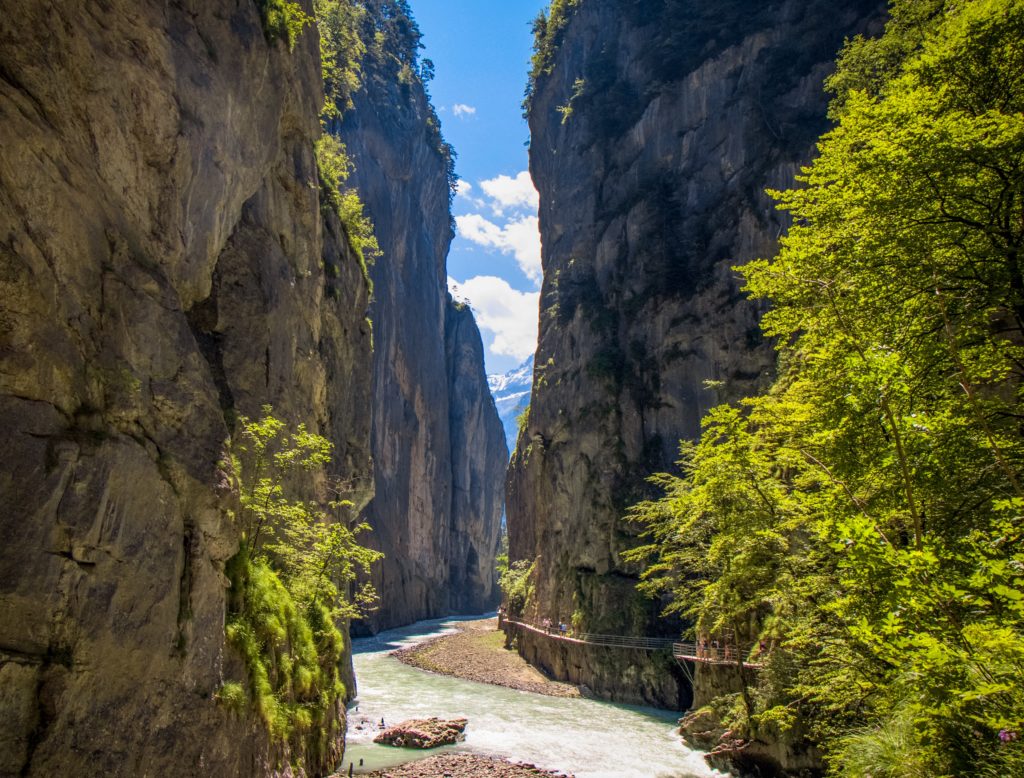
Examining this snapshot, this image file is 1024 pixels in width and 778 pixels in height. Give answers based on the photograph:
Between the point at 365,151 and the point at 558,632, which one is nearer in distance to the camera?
the point at 558,632

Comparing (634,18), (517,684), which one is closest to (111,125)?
(517,684)

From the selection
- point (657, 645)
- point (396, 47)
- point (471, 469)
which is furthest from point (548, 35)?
point (471, 469)

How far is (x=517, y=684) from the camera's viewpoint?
3133 centimetres

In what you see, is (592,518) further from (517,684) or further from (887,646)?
(887,646)

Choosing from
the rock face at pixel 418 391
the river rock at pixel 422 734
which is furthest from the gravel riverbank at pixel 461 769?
the rock face at pixel 418 391

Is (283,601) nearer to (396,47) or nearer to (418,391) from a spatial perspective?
(418,391)

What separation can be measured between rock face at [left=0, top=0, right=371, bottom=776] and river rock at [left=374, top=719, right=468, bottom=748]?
763 cm

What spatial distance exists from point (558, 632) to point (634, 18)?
5109cm

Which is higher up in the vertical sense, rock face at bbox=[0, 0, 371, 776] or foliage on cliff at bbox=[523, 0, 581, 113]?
foliage on cliff at bbox=[523, 0, 581, 113]

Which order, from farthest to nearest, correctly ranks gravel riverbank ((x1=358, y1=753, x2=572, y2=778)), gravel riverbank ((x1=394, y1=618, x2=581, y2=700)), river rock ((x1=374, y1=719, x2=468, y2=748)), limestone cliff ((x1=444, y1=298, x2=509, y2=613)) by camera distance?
1. limestone cliff ((x1=444, y1=298, x2=509, y2=613))
2. gravel riverbank ((x1=394, y1=618, x2=581, y2=700))
3. river rock ((x1=374, y1=719, x2=468, y2=748))
4. gravel riverbank ((x1=358, y1=753, x2=572, y2=778))

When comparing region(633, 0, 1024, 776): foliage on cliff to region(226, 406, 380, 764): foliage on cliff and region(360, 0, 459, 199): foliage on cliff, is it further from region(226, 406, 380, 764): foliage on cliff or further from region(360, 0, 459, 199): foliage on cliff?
region(360, 0, 459, 199): foliage on cliff

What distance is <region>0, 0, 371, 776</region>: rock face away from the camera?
23.4ft

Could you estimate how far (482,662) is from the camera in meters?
37.6

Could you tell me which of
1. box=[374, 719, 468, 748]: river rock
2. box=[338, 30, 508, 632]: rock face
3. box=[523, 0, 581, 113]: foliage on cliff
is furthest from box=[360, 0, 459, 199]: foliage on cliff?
box=[374, 719, 468, 748]: river rock
